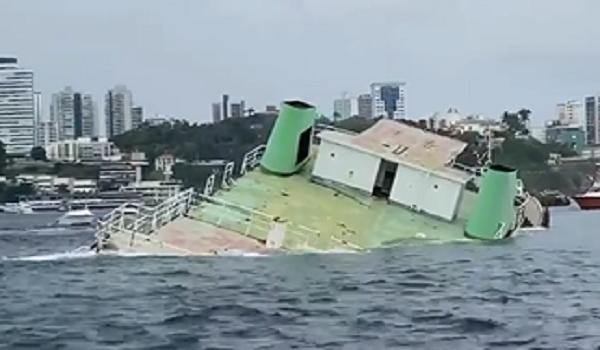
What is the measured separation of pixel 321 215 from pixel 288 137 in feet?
16.1

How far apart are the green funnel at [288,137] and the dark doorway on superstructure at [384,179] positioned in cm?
351

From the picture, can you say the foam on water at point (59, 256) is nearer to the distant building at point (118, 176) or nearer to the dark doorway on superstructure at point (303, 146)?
the dark doorway on superstructure at point (303, 146)

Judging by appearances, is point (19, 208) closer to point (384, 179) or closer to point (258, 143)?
point (258, 143)

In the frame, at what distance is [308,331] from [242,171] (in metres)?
31.5

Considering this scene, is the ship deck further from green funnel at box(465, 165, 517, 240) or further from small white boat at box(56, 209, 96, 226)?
small white boat at box(56, 209, 96, 226)

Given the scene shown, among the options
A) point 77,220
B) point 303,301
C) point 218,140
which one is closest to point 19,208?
point 218,140

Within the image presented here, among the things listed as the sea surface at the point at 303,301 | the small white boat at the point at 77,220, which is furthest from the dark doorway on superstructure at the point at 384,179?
the small white boat at the point at 77,220

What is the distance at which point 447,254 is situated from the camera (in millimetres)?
49500

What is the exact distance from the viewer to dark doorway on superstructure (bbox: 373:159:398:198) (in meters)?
55.9

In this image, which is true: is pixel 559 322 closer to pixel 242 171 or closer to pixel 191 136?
pixel 242 171

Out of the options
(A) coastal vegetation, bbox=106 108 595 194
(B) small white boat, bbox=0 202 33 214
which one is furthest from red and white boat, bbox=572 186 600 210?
(B) small white boat, bbox=0 202 33 214

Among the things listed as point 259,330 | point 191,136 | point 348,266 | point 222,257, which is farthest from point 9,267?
point 191,136

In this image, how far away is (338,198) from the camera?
5412cm

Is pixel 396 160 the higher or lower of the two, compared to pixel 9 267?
higher
